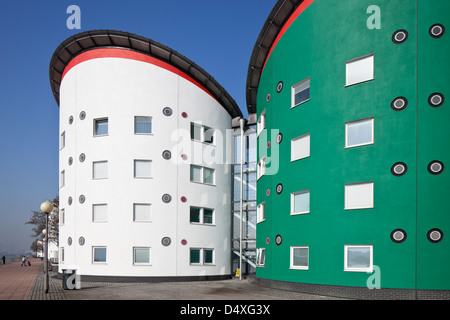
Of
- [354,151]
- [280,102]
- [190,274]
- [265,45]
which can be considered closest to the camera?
[354,151]

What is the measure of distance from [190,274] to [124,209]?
592 centimetres

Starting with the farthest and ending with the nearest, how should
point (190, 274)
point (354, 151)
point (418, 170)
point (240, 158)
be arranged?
point (240, 158)
point (190, 274)
point (354, 151)
point (418, 170)

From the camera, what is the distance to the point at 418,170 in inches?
632

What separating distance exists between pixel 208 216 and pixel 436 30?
18.1 metres

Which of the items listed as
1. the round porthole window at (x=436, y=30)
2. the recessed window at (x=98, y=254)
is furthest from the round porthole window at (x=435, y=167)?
the recessed window at (x=98, y=254)

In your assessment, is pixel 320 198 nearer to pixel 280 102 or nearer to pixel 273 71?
pixel 280 102

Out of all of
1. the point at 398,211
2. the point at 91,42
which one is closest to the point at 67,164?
the point at 91,42

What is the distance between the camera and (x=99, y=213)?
2680 centimetres

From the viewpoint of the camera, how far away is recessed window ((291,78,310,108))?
20.5 m

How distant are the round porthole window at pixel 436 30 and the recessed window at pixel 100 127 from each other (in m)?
19.5

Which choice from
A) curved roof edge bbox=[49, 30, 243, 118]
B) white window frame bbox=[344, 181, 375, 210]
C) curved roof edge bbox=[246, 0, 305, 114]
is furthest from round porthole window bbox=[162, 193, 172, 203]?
white window frame bbox=[344, 181, 375, 210]

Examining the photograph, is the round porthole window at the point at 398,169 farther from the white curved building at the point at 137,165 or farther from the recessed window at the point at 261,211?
the white curved building at the point at 137,165

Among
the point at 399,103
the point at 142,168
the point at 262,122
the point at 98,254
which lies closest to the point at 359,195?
A: the point at 399,103
